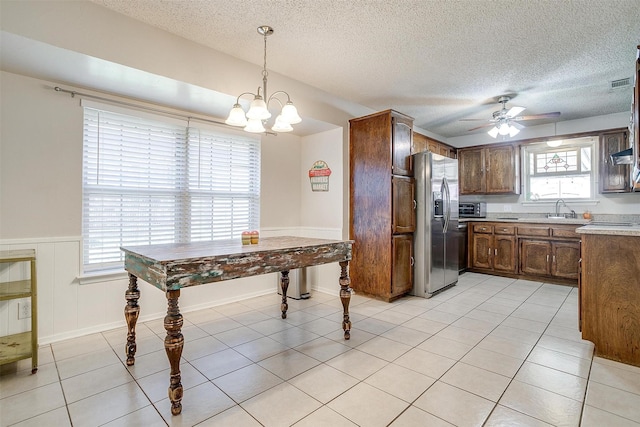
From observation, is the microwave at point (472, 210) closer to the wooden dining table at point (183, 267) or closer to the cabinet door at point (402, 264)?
the cabinet door at point (402, 264)

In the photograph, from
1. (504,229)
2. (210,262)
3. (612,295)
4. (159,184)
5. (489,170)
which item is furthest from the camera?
(489,170)

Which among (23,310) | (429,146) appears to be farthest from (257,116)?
(429,146)

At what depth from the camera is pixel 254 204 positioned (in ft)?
13.3

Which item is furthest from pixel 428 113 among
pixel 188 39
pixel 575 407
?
pixel 575 407

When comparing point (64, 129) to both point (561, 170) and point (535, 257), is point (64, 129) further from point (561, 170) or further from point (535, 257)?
point (561, 170)

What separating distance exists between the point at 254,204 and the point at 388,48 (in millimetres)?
2419

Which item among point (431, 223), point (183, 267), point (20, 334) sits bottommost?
point (20, 334)

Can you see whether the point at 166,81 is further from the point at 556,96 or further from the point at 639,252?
the point at 556,96

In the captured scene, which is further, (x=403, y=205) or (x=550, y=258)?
(x=550, y=258)

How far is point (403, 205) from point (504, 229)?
7.87 feet

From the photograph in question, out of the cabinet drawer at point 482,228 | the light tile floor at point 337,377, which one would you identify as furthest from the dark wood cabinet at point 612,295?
the cabinet drawer at point 482,228

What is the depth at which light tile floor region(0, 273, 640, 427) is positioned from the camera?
165 centimetres

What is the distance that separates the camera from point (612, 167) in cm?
449

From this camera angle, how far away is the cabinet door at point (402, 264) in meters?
3.70
